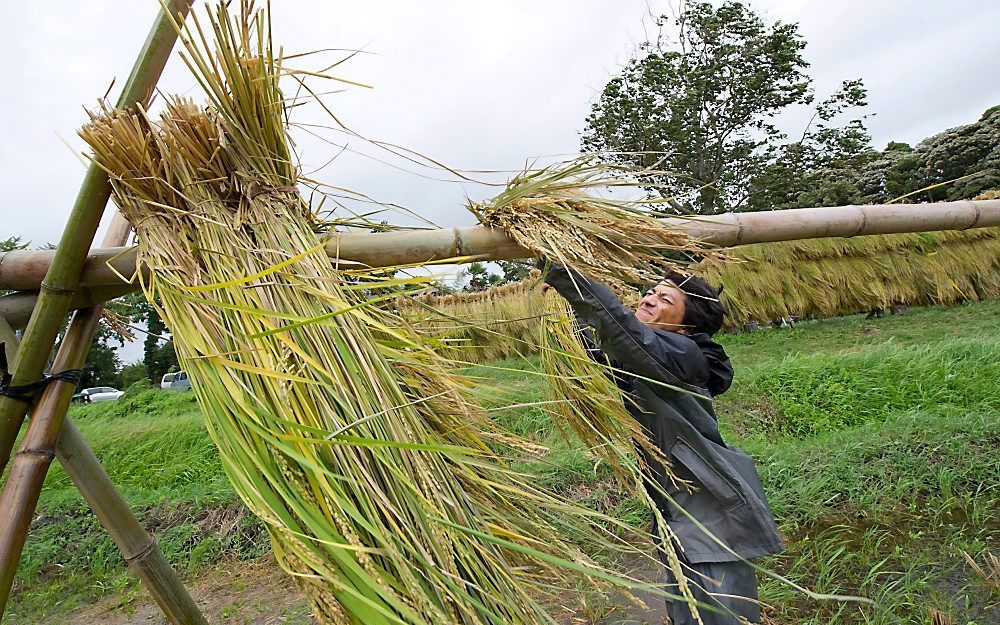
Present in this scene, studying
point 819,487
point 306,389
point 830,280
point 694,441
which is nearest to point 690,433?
point 694,441

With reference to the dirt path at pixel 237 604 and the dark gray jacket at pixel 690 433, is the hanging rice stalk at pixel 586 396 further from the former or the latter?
the dirt path at pixel 237 604

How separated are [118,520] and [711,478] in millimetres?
1549

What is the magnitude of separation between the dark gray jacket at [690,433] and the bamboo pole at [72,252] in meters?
1.06

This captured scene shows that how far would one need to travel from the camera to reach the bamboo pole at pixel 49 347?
1283mm

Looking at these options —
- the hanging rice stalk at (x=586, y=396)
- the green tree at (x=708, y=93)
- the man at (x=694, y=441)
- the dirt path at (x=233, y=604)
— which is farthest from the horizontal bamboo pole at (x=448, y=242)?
the green tree at (x=708, y=93)

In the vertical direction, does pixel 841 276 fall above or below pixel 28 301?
below

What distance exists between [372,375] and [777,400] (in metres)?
4.88

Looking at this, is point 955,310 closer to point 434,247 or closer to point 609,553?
point 609,553

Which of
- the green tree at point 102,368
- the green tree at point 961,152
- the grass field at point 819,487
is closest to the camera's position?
the grass field at point 819,487

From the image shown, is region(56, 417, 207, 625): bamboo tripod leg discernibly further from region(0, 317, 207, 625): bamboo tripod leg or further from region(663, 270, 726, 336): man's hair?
region(663, 270, 726, 336): man's hair

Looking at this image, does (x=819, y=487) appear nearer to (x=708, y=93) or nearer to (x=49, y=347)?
(x=49, y=347)

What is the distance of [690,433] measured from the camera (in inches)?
62.0

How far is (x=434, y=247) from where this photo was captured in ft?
4.35

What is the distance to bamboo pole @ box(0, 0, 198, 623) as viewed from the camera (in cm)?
128
